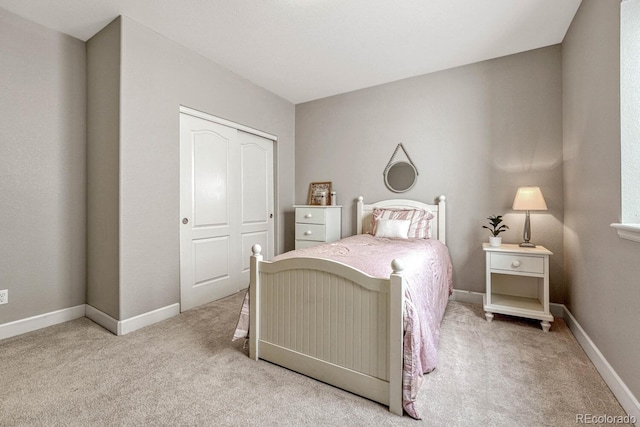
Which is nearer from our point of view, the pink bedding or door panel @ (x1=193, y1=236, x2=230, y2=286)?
the pink bedding

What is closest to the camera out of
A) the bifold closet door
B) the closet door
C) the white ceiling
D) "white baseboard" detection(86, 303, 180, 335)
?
the white ceiling

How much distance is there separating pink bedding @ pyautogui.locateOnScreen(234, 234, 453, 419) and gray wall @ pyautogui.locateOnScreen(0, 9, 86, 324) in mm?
1832

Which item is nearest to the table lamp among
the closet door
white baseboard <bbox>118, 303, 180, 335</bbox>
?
the closet door

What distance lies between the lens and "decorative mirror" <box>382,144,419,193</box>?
3.25 m

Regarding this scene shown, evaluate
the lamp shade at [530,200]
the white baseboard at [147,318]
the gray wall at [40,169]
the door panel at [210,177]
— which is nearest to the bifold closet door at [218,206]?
the door panel at [210,177]

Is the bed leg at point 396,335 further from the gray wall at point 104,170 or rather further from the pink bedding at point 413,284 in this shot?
the gray wall at point 104,170

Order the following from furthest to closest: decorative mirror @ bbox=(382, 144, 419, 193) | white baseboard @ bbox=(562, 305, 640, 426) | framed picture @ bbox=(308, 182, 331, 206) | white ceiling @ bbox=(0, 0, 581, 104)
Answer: framed picture @ bbox=(308, 182, 331, 206) < decorative mirror @ bbox=(382, 144, 419, 193) < white ceiling @ bbox=(0, 0, 581, 104) < white baseboard @ bbox=(562, 305, 640, 426)

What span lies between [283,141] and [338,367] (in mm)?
3105

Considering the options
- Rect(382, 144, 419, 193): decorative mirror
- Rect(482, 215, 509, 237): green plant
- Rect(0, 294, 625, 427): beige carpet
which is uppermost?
Rect(382, 144, 419, 193): decorative mirror

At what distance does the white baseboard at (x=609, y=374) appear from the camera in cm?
129

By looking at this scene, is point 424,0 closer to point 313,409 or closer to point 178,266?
point 313,409

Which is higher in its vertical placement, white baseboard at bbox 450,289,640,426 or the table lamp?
the table lamp

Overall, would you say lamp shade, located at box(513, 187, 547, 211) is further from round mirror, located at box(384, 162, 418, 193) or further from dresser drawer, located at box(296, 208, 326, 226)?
dresser drawer, located at box(296, 208, 326, 226)

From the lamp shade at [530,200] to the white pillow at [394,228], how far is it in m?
0.96
